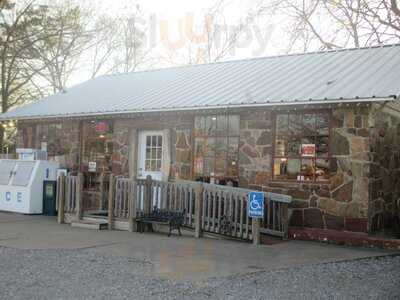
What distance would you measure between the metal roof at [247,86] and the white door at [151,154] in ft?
3.03

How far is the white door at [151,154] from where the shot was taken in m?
14.2

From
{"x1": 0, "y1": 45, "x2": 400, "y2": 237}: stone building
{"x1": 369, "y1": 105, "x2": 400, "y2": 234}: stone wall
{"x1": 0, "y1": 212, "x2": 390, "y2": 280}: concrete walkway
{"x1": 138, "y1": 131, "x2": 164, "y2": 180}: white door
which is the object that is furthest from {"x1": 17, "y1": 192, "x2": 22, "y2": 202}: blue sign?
{"x1": 369, "y1": 105, "x2": 400, "y2": 234}: stone wall

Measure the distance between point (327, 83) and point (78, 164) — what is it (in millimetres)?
7957

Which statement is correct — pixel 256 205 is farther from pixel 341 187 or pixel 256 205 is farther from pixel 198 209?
pixel 341 187

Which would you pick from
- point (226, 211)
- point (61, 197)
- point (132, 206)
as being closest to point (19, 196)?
point (61, 197)

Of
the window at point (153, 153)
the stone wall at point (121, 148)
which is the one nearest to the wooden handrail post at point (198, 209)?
the window at point (153, 153)

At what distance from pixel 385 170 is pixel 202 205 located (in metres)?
3.97

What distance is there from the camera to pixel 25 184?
14.4 metres

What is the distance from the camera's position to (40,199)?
1445 cm

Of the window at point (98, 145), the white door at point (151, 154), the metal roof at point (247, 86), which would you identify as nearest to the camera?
the metal roof at point (247, 86)

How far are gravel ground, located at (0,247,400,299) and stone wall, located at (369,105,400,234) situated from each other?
2907 mm

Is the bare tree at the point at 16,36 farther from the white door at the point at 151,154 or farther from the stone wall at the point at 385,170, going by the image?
the stone wall at the point at 385,170

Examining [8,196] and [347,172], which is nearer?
[347,172]

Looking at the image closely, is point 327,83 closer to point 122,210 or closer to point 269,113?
point 269,113
